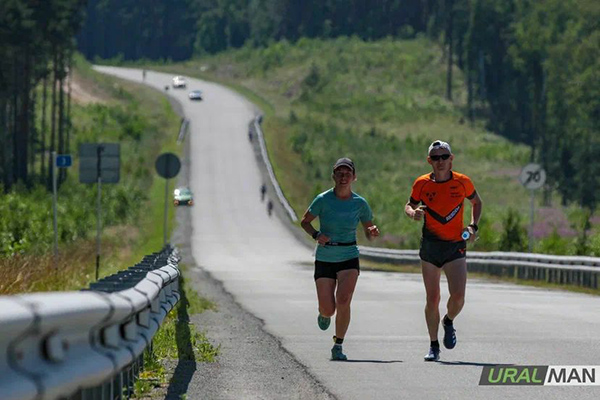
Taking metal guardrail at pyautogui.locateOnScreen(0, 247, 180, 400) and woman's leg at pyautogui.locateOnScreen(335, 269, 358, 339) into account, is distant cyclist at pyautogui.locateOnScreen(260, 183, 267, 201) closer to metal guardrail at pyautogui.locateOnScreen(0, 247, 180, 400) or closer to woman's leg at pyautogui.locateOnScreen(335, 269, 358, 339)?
woman's leg at pyautogui.locateOnScreen(335, 269, 358, 339)

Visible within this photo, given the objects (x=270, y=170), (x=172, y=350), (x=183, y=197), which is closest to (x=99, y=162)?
(x=172, y=350)

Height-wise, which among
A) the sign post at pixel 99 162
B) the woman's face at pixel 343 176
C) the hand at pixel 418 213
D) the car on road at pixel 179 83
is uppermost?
the woman's face at pixel 343 176

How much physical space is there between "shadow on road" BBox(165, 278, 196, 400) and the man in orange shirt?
6.83 ft

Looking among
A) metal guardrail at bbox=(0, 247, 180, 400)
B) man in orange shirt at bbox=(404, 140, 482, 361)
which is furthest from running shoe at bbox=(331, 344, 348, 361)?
metal guardrail at bbox=(0, 247, 180, 400)

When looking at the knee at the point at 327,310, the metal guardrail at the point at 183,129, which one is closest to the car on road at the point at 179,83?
the metal guardrail at the point at 183,129

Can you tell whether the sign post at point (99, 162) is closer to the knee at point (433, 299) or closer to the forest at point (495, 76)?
the knee at point (433, 299)

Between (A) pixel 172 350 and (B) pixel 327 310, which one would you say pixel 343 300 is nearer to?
(B) pixel 327 310

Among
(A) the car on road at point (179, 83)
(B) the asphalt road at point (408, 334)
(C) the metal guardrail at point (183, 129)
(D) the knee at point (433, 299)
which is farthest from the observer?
(A) the car on road at point (179, 83)

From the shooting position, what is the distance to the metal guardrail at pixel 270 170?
80.8 m

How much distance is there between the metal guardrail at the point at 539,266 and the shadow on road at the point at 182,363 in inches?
560

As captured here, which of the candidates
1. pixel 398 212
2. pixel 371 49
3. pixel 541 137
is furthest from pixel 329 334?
pixel 371 49

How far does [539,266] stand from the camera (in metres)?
35.0

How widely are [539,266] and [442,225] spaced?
70.9ft

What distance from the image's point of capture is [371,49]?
172 metres
